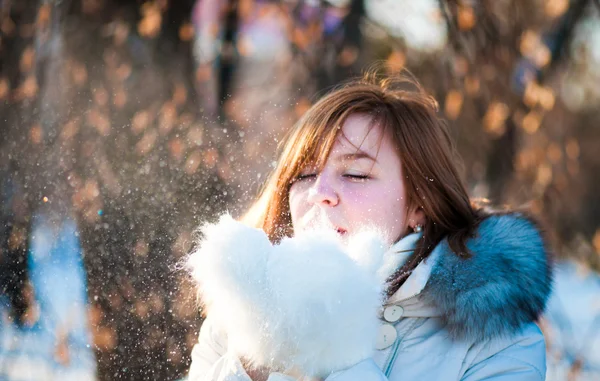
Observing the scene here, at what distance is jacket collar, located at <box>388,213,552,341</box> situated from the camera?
5.27 ft

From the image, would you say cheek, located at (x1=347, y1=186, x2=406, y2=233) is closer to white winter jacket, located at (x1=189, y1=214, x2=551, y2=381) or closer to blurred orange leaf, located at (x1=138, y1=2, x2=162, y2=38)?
white winter jacket, located at (x1=189, y1=214, x2=551, y2=381)

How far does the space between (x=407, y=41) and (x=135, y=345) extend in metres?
2.53

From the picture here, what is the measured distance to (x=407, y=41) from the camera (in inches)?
157

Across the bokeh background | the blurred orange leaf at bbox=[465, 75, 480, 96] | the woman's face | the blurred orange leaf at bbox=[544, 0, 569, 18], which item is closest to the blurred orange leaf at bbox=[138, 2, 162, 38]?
the bokeh background

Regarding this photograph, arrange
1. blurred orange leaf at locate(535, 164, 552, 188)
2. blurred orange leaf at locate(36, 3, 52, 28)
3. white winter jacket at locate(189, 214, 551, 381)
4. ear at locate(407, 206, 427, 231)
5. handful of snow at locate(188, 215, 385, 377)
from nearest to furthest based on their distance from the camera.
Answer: handful of snow at locate(188, 215, 385, 377), white winter jacket at locate(189, 214, 551, 381), ear at locate(407, 206, 427, 231), blurred orange leaf at locate(36, 3, 52, 28), blurred orange leaf at locate(535, 164, 552, 188)

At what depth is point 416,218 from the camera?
1.88m

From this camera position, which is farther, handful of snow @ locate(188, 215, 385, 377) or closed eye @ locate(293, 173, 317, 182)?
closed eye @ locate(293, 173, 317, 182)

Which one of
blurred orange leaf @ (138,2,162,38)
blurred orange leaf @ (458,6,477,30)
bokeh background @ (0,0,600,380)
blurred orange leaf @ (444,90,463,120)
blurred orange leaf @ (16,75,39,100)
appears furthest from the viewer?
blurred orange leaf @ (444,90,463,120)

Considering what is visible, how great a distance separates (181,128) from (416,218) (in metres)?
1.61

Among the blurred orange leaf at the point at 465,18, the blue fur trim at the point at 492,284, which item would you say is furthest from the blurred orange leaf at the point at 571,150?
the blue fur trim at the point at 492,284

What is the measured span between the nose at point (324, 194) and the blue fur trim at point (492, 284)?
1.13 ft

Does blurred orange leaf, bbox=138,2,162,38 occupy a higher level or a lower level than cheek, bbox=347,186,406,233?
higher

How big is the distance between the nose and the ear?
0.31 meters

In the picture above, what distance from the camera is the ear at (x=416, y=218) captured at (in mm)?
1864
